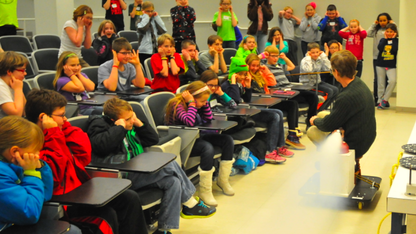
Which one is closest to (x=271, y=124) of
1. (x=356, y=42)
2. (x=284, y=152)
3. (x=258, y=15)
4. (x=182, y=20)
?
(x=284, y=152)

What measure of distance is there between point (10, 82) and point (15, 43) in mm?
2872

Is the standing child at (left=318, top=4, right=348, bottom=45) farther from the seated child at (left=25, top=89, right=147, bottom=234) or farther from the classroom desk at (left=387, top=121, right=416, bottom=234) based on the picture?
the seated child at (left=25, top=89, right=147, bottom=234)

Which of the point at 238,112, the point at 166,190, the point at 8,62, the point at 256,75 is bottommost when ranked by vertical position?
the point at 166,190

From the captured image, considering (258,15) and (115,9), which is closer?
(115,9)

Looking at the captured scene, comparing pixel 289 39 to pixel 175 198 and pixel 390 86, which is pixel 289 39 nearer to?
pixel 390 86

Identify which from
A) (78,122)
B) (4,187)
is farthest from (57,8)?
(4,187)

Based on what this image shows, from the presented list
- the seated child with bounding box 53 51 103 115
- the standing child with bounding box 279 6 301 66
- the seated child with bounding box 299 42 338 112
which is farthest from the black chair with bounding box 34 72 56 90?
the standing child with bounding box 279 6 301 66

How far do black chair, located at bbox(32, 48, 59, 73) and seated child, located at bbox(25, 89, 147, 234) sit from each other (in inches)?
98.2

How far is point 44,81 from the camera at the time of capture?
3.59 metres

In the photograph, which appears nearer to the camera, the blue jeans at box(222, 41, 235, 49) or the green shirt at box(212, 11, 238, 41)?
the green shirt at box(212, 11, 238, 41)

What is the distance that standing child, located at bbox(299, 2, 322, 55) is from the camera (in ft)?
27.1

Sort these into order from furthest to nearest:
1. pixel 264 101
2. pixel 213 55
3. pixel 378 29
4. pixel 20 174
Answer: pixel 378 29, pixel 213 55, pixel 264 101, pixel 20 174

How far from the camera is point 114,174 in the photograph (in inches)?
90.7

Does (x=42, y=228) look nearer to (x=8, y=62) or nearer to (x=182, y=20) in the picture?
(x=8, y=62)
